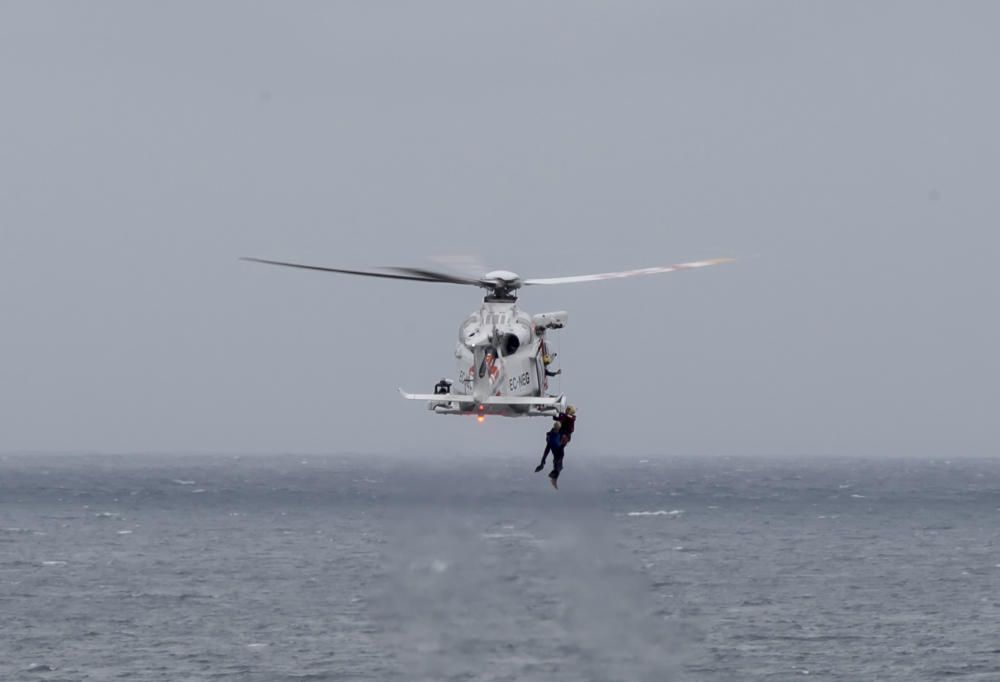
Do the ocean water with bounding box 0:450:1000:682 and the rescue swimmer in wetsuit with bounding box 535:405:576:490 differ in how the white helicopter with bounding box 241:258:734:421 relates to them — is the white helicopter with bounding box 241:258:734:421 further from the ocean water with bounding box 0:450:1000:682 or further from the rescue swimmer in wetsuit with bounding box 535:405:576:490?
the ocean water with bounding box 0:450:1000:682

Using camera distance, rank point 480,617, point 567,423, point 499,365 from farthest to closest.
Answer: point 480,617
point 567,423
point 499,365

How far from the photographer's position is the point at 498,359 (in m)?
49.8

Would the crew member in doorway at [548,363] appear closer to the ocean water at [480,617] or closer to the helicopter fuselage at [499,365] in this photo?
the helicopter fuselage at [499,365]

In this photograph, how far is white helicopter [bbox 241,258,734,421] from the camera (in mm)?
49531

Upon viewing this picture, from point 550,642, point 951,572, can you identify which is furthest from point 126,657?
point 951,572

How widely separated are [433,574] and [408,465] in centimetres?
7771

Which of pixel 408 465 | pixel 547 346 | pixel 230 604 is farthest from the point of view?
pixel 230 604

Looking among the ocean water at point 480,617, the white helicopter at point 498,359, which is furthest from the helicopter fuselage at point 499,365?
the ocean water at point 480,617

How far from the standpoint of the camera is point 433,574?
5753 inches

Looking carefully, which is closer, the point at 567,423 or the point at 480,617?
the point at 567,423

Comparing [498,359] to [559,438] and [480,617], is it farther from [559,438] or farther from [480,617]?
[480,617]

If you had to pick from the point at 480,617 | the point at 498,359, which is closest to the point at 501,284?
the point at 498,359

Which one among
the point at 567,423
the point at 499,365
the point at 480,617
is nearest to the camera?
the point at 499,365

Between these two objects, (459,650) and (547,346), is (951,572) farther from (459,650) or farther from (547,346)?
(547,346)
